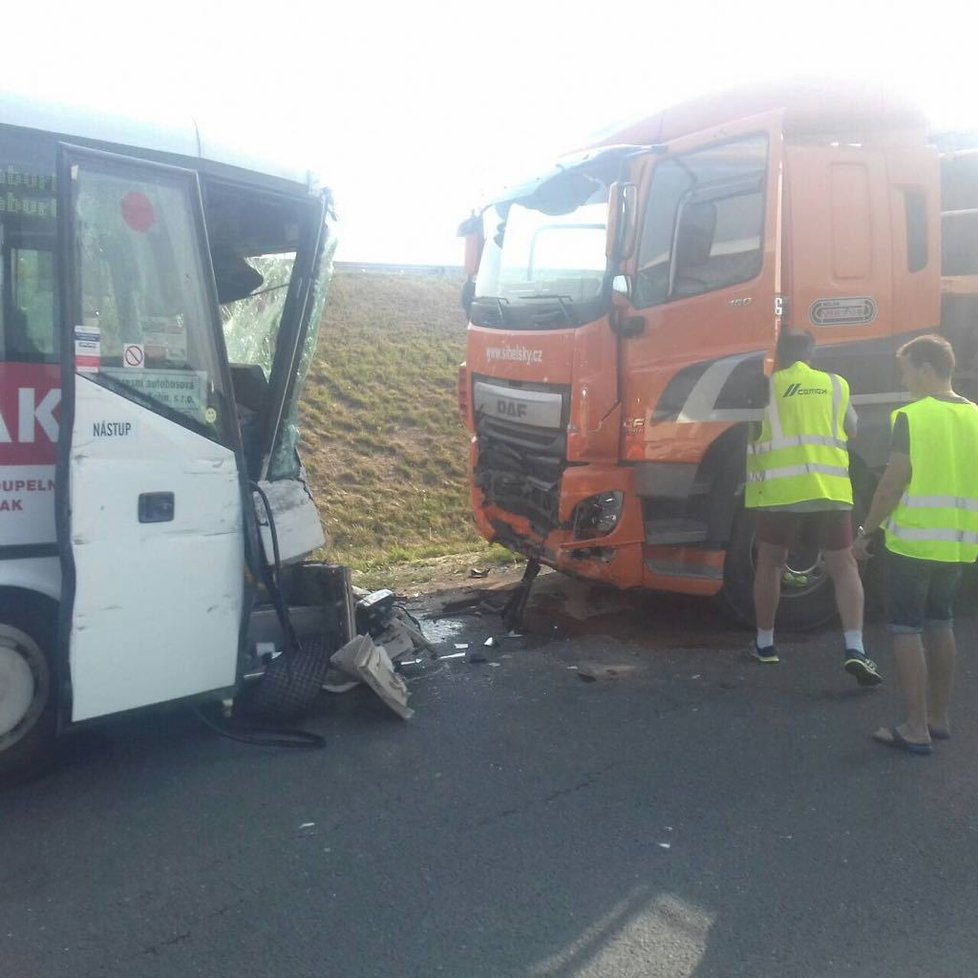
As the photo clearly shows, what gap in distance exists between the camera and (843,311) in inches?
254

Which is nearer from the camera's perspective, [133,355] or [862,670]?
[133,355]

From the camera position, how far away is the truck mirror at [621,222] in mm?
6121

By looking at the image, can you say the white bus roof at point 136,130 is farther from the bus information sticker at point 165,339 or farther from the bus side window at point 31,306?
the bus information sticker at point 165,339

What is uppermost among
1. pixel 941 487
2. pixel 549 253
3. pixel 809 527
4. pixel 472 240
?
pixel 472 240

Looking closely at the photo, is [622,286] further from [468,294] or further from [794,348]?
[468,294]

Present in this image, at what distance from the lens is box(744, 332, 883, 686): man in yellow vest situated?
19.2 ft

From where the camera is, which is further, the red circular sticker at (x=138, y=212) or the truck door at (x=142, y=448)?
the red circular sticker at (x=138, y=212)

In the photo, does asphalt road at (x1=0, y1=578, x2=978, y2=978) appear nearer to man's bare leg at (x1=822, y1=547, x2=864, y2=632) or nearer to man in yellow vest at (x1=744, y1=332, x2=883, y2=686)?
man's bare leg at (x1=822, y1=547, x2=864, y2=632)

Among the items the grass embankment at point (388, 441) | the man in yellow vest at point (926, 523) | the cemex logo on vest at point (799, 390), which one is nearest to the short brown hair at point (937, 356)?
the man in yellow vest at point (926, 523)

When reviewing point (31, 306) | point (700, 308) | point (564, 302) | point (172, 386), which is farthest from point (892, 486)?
point (31, 306)

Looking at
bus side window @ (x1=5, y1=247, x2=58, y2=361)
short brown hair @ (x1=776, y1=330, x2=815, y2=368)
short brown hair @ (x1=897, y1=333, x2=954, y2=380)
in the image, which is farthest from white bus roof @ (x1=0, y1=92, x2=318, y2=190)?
short brown hair @ (x1=897, y1=333, x2=954, y2=380)

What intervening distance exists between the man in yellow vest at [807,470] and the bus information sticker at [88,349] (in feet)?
11.3

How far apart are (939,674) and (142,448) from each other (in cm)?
357

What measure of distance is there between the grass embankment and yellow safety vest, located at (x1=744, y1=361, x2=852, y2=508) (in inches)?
138
